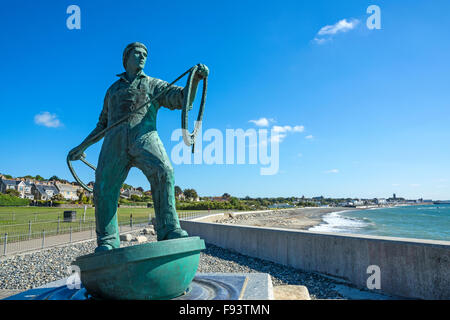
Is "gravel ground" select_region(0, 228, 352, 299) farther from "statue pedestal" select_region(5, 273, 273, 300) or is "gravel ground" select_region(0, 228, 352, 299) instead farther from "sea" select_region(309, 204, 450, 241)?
"sea" select_region(309, 204, 450, 241)

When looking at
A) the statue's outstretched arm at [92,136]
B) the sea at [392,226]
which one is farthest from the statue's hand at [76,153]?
the sea at [392,226]

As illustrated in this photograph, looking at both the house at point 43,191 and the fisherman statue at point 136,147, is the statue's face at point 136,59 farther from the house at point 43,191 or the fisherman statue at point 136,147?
the house at point 43,191

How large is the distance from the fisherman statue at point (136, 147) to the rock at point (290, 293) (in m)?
1.63

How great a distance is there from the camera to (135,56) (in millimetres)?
3982

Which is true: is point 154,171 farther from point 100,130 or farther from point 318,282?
point 318,282

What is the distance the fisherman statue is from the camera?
364 centimetres

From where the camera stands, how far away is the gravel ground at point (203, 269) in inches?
250

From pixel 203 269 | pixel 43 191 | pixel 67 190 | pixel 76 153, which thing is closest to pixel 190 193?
pixel 67 190

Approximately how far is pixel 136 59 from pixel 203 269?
5.88m

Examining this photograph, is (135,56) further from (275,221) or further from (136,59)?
(275,221)

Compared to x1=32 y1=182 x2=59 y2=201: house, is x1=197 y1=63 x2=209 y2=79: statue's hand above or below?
above

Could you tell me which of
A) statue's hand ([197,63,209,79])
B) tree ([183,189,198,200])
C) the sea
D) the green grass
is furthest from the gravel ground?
tree ([183,189,198,200])

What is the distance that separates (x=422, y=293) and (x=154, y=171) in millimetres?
5024

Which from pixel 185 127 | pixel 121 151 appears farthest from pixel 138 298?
pixel 185 127
